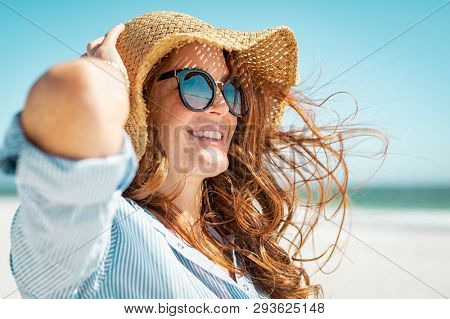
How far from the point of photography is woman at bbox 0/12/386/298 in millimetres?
775

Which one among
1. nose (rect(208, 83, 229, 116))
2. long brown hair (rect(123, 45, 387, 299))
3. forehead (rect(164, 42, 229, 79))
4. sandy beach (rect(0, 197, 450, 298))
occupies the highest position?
forehead (rect(164, 42, 229, 79))

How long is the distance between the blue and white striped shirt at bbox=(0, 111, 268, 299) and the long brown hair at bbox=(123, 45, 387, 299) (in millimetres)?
398

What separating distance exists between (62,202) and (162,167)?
Result: 1.07 meters

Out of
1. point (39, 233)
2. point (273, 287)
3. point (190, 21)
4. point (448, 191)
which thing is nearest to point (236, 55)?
point (190, 21)

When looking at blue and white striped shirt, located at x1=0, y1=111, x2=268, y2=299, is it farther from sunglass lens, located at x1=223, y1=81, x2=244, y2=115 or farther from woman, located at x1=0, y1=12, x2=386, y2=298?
sunglass lens, located at x1=223, y1=81, x2=244, y2=115

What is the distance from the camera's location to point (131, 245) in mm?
1392

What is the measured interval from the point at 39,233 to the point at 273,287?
133 centimetres

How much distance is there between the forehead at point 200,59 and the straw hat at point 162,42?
68 mm

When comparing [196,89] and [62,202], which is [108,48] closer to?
[196,89]

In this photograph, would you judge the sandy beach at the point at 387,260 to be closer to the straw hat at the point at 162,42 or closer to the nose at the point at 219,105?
the straw hat at the point at 162,42

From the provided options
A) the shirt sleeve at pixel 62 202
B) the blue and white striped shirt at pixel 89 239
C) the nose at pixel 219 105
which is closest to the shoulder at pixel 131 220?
the blue and white striped shirt at pixel 89 239

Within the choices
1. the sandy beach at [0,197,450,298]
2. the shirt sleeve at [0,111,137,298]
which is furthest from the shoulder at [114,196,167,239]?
the sandy beach at [0,197,450,298]

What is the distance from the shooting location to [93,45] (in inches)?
67.9

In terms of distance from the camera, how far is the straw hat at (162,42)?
1.81 metres
